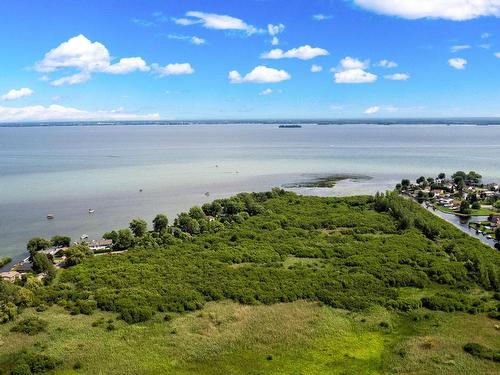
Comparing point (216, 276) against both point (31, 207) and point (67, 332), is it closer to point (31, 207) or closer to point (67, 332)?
point (67, 332)

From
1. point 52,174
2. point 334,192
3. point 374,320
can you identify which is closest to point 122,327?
point 374,320

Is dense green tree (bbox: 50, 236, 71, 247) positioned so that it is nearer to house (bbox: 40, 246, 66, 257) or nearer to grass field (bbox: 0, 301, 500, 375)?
house (bbox: 40, 246, 66, 257)

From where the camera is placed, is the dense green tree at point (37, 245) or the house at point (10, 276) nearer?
the house at point (10, 276)

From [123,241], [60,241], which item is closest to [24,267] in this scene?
[60,241]

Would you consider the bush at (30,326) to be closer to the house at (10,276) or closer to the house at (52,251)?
the house at (10,276)

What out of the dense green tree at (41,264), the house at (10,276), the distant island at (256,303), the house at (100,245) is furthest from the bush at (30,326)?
the house at (100,245)

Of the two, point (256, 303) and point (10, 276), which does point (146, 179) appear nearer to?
point (10, 276)
